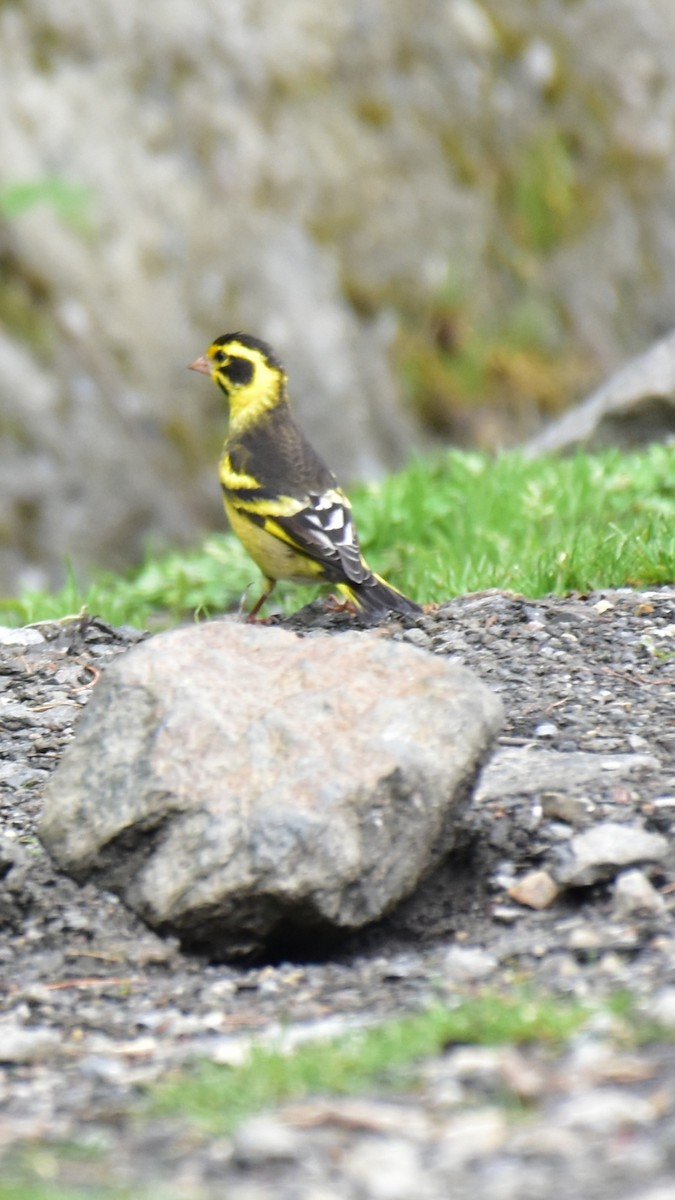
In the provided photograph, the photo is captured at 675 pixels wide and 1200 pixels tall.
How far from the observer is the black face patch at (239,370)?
8.24 meters

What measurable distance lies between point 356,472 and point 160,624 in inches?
198

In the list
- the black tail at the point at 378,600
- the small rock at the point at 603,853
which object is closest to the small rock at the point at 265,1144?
the small rock at the point at 603,853

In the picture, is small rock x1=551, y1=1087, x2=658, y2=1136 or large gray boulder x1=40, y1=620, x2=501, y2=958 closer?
small rock x1=551, y1=1087, x2=658, y2=1136

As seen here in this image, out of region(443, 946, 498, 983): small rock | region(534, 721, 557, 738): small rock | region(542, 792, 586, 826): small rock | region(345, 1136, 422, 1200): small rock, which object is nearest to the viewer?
region(345, 1136, 422, 1200): small rock

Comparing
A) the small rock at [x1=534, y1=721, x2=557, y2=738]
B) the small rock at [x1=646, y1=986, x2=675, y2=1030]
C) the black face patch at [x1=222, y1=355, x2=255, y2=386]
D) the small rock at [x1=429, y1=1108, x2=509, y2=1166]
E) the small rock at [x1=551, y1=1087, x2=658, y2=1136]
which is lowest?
the small rock at [x1=534, y1=721, x2=557, y2=738]

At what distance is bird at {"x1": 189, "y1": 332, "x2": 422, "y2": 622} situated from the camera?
6.75 metres

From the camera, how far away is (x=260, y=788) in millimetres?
4125

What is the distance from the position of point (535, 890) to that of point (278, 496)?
3.32 meters

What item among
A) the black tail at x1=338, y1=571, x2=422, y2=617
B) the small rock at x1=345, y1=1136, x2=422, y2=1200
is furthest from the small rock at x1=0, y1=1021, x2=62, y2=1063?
the black tail at x1=338, y1=571, x2=422, y2=617

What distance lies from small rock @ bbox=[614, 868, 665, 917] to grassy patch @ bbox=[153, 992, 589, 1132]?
21.4 inches

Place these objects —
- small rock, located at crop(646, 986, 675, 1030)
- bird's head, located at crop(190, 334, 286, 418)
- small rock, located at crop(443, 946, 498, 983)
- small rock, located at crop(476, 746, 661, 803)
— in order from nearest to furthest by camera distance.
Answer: small rock, located at crop(646, 986, 675, 1030) → small rock, located at crop(443, 946, 498, 983) → small rock, located at crop(476, 746, 661, 803) → bird's head, located at crop(190, 334, 286, 418)

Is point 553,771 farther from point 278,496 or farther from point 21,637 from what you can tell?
point 278,496

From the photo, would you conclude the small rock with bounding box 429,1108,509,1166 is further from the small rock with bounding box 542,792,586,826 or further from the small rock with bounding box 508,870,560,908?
the small rock with bounding box 542,792,586,826

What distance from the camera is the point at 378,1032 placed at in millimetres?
3455
